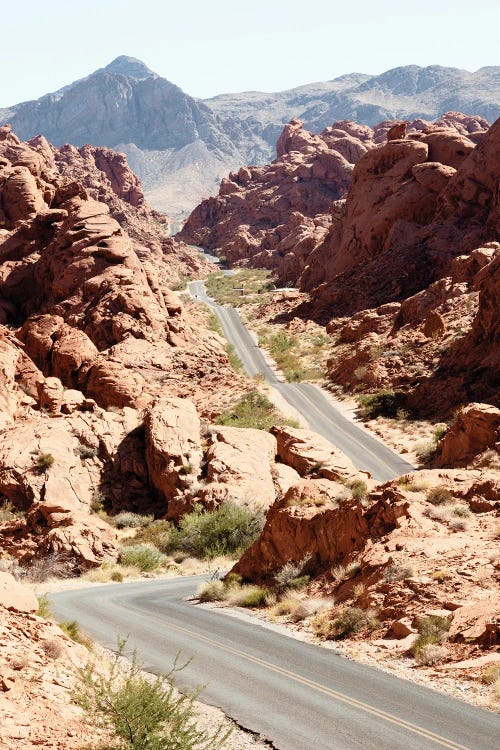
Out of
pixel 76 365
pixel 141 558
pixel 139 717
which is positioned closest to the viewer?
pixel 139 717

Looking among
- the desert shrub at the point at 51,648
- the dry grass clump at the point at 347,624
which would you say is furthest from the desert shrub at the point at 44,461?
the desert shrub at the point at 51,648

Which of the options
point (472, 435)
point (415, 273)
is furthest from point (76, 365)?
point (415, 273)

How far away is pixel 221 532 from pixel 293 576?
8182mm

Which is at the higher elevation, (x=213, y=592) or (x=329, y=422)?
(x=213, y=592)

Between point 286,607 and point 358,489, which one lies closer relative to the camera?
point 286,607

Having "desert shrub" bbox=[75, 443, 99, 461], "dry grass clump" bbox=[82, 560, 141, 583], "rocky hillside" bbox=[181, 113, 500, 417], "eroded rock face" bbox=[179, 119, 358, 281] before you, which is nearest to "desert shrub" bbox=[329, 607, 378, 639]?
"dry grass clump" bbox=[82, 560, 141, 583]

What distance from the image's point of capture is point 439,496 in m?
19.3

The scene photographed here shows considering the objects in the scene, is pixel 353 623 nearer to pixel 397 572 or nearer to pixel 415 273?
pixel 397 572

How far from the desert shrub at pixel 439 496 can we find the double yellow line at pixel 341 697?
21.4 ft

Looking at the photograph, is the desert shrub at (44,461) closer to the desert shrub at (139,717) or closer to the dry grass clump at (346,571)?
the dry grass clump at (346,571)

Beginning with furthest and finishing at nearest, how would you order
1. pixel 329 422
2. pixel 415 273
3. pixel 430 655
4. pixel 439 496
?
pixel 415 273, pixel 329 422, pixel 439 496, pixel 430 655

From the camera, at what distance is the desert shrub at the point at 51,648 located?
1091cm

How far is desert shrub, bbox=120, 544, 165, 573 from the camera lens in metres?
26.3

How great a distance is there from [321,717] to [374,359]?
144 ft
